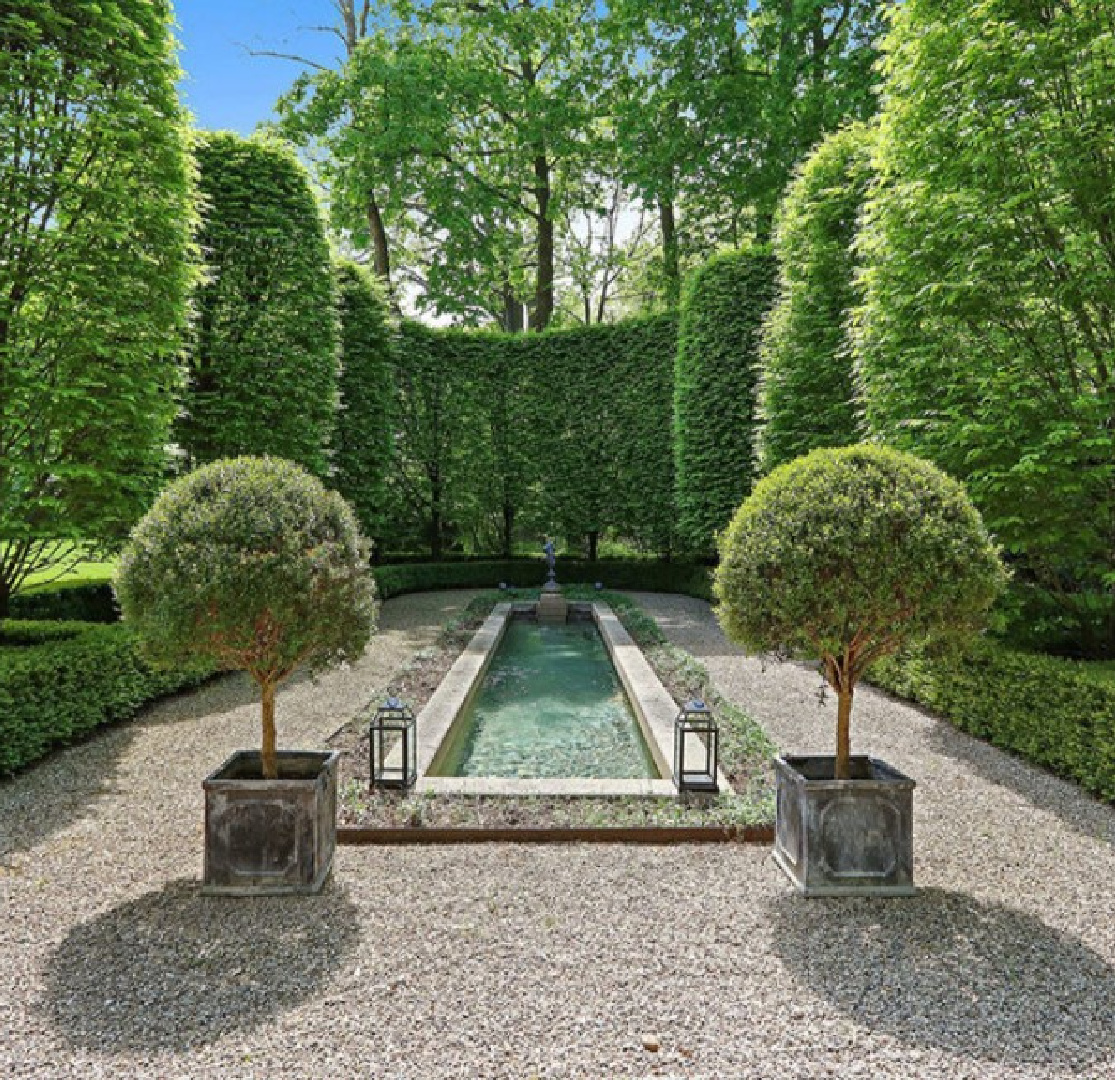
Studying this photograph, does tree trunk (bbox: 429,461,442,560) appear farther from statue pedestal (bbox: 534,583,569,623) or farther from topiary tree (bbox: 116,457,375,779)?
topiary tree (bbox: 116,457,375,779)

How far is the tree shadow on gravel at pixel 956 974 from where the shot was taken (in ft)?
8.80

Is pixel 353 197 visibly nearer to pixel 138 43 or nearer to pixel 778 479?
pixel 138 43

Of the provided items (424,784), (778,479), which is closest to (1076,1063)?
(778,479)

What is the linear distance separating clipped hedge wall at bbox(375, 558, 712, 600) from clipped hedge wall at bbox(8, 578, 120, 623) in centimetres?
807

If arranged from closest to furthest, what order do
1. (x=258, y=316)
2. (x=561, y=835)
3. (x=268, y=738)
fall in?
(x=268, y=738)
(x=561, y=835)
(x=258, y=316)

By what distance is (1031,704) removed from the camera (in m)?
6.09

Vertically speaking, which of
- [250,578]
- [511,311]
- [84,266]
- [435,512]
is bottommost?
[250,578]

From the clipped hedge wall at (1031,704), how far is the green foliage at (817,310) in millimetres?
4186

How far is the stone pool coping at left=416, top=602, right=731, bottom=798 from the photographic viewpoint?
5.14 m

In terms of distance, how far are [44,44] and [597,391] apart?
1390cm

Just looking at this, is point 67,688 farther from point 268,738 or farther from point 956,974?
point 956,974

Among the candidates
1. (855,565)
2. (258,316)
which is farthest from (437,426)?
(855,565)

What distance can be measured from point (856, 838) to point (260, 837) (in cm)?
326

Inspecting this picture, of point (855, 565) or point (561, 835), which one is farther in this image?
point (561, 835)
